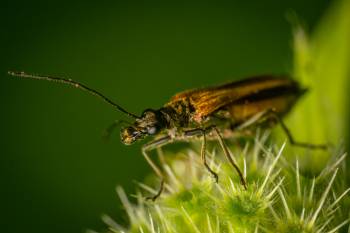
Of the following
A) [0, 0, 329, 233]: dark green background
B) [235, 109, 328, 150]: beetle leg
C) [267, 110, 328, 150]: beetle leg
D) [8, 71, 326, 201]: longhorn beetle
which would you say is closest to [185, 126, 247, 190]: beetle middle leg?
[8, 71, 326, 201]: longhorn beetle

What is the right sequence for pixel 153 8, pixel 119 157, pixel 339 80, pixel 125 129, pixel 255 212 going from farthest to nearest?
1. pixel 153 8
2. pixel 119 157
3. pixel 339 80
4. pixel 125 129
5. pixel 255 212

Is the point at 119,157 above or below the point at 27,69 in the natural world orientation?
below

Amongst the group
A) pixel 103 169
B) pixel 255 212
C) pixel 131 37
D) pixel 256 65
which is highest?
pixel 131 37

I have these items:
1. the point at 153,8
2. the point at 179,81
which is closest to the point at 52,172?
Result: the point at 179,81

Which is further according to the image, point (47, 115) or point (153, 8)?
point (153, 8)

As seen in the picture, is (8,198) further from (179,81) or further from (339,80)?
(339,80)

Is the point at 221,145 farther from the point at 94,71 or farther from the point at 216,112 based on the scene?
the point at 94,71

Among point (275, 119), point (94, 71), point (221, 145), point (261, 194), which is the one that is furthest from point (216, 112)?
point (94, 71)

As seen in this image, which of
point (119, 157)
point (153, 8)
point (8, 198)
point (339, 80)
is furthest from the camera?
point (153, 8)
